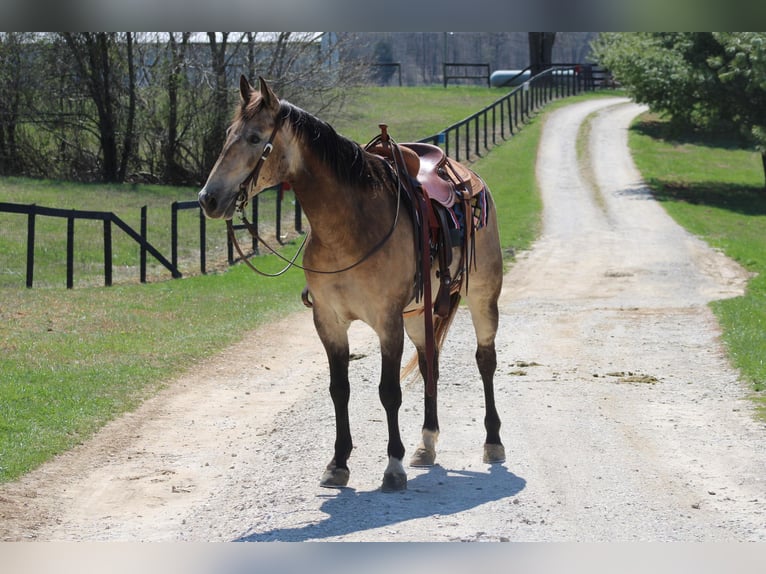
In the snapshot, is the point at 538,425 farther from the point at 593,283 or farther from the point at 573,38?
the point at 573,38

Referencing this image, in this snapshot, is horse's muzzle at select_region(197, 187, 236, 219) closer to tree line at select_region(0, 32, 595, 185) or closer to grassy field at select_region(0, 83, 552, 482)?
grassy field at select_region(0, 83, 552, 482)

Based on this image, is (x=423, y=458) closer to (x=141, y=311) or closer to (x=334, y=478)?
(x=334, y=478)

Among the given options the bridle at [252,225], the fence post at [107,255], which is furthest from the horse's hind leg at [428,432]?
the fence post at [107,255]

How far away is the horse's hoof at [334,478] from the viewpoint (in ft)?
20.6

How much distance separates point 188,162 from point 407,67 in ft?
98.4

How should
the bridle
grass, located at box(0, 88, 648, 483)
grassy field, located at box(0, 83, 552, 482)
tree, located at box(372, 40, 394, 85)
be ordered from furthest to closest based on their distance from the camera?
1. tree, located at box(372, 40, 394, 85)
2. grassy field, located at box(0, 83, 552, 482)
3. grass, located at box(0, 88, 648, 483)
4. the bridle

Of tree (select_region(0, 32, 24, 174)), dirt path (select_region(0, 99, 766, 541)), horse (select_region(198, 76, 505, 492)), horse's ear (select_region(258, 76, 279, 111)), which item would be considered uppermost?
tree (select_region(0, 32, 24, 174))

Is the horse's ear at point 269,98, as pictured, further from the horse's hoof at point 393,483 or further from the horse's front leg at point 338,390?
the horse's hoof at point 393,483

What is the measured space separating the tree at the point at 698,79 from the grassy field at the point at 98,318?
4.53m

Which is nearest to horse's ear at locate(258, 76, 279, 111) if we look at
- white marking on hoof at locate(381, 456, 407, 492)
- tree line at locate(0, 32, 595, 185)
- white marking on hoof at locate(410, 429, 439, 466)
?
white marking on hoof at locate(381, 456, 407, 492)

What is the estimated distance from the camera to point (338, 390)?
638cm

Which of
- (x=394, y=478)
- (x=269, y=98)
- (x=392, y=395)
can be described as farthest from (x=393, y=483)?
(x=269, y=98)

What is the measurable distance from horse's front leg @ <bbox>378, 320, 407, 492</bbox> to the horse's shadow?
91 mm

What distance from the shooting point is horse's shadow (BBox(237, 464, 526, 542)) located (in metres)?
5.38
